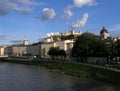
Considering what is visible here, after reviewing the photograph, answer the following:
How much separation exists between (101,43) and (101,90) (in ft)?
154

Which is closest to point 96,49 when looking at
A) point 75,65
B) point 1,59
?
point 75,65

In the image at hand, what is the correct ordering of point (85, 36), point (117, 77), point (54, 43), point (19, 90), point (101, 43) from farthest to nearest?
point (54, 43) < point (85, 36) < point (101, 43) < point (117, 77) < point (19, 90)

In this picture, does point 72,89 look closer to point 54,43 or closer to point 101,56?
point 101,56

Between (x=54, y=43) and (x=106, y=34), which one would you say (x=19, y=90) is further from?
(x=54, y=43)

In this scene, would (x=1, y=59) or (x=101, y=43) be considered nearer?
(x=101, y=43)

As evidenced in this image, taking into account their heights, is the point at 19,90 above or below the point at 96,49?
below

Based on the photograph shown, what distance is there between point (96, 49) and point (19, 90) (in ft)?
168

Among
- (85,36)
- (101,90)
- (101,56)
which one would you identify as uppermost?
(85,36)

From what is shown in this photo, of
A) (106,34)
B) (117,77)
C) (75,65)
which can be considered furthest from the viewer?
(106,34)

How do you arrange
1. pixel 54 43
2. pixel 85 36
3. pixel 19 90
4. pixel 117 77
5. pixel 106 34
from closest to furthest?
pixel 19 90
pixel 117 77
pixel 85 36
pixel 106 34
pixel 54 43

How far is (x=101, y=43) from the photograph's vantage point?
87125mm

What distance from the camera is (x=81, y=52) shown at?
91.9m

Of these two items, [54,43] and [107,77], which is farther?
[54,43]

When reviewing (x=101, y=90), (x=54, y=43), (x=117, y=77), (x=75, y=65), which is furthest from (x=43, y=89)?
(x=54, y=43)
